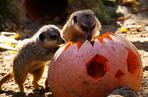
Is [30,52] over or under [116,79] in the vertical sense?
over

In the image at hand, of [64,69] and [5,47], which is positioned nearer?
[64,69]

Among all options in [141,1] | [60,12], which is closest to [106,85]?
[60,12]

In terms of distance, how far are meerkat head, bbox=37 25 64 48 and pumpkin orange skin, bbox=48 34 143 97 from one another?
3.62 feet

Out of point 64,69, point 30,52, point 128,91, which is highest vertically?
point 30,52

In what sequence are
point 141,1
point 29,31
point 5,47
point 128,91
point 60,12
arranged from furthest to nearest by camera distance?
1. point 141,1
2. point 60,12
3. point 29,31
4. point 5,47
5. point 128,91

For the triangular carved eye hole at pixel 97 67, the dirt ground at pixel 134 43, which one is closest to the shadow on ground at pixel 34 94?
the dirt ground at pixel 134 43

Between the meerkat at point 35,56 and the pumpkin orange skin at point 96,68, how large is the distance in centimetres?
100

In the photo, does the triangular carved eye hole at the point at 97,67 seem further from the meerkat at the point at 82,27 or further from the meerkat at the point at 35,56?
the meerkat at the point at 35,56

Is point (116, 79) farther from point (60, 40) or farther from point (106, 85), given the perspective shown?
point (60, 40)

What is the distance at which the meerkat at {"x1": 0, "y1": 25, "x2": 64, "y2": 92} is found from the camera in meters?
5.90

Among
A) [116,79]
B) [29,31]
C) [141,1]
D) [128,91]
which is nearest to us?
[128,91]

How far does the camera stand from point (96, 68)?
493cm

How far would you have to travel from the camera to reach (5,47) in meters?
8.11

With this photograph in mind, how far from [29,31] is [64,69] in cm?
464
